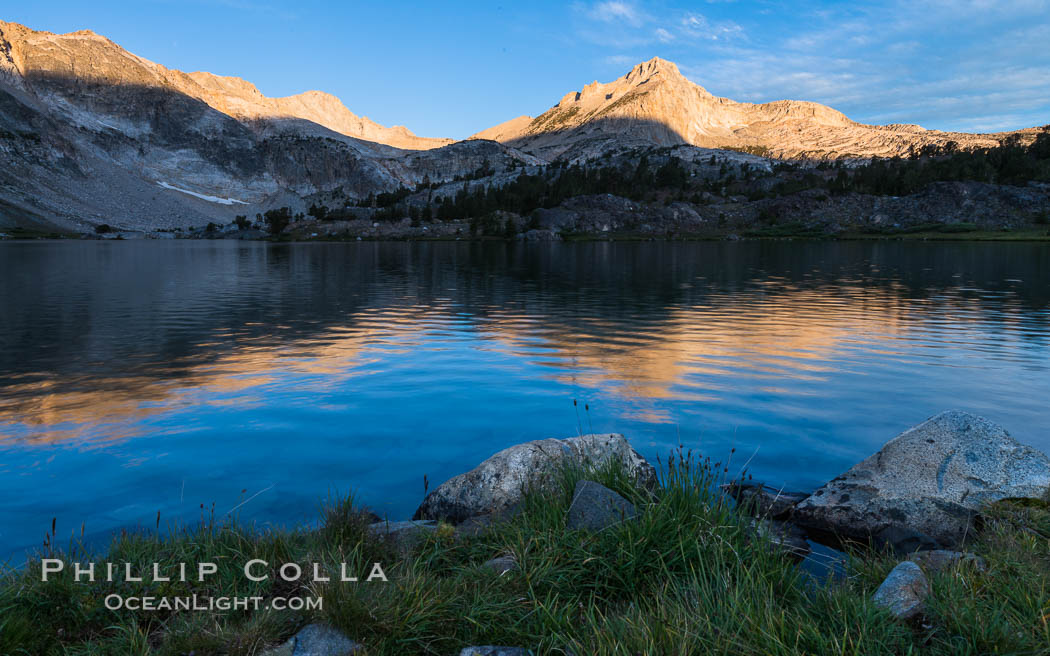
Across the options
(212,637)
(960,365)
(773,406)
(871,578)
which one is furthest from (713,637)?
(960,365)

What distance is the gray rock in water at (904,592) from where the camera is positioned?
5559 millimetres

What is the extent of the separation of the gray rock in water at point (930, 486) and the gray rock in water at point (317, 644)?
7.76m

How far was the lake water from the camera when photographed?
12.1 meters

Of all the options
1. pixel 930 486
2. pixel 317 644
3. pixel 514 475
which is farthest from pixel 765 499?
pixel 317 644

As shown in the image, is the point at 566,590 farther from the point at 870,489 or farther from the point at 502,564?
the point at 870,489

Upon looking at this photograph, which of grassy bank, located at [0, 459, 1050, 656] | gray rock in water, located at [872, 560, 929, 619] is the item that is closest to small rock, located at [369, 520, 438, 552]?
grassy bank, located at [0, 459, 1050, 656]

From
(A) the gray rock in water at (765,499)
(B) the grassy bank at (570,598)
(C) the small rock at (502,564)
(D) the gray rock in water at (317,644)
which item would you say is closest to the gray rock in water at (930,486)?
(A) the gray rock in water at (765,499)

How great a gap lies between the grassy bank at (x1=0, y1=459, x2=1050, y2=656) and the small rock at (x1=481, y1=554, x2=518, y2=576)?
10 centimetres

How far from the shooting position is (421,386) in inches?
766

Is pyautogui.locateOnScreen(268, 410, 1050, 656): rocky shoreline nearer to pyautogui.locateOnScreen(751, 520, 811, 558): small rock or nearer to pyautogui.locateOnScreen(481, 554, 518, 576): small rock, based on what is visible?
pyautogui.locateOnScreen(751, 520, 811, 558): small rock

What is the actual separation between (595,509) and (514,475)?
295 centimetres

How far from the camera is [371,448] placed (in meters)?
13.9

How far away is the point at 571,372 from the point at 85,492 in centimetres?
1389

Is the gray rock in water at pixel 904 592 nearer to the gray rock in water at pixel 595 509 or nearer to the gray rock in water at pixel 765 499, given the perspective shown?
Result: the gray rock in water at pixel 595 509
